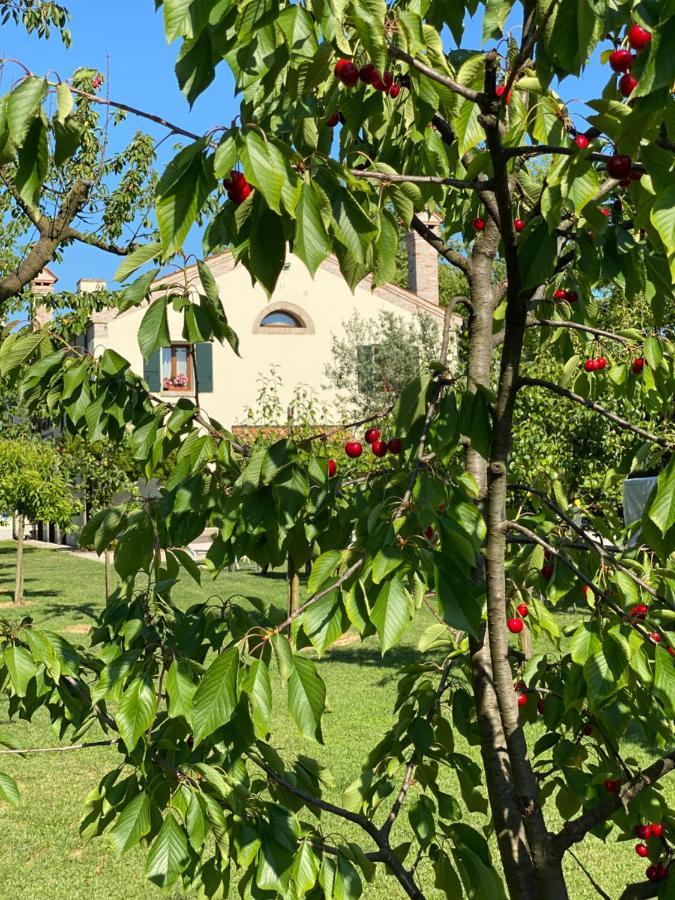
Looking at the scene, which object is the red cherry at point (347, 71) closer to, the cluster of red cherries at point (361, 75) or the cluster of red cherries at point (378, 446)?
the cluster of red cherries at point (361, 75)

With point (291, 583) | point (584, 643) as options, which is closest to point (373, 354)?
point (291, 583)

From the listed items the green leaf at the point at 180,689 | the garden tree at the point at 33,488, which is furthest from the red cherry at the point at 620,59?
the garden tree at the point at 33,488

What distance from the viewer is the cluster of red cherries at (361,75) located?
1665mm

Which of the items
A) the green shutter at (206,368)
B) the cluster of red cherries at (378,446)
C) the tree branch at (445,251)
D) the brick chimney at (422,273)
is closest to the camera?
the cluster of red cherries at (378,446)

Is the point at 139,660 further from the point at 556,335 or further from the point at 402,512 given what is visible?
the point at 556,335

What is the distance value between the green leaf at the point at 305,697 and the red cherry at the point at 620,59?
1.10 meters

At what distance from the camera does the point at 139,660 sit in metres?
2.00

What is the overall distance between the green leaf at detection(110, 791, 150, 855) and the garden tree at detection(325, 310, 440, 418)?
70.5 ft

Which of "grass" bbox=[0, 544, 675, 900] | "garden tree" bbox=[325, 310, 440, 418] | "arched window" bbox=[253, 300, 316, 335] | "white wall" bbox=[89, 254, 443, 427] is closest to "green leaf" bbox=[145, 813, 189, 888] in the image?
"grass" bbox=[0, 544, 675, 900]

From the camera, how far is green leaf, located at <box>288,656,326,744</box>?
4.94 ft

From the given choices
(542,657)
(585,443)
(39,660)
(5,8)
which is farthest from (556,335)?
(585,443)

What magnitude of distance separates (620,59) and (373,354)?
24.2 metres

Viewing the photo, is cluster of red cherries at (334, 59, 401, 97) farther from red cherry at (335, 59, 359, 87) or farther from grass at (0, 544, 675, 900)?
grass at (0, 544, 675, 900)

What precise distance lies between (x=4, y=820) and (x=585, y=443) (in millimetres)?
9852
